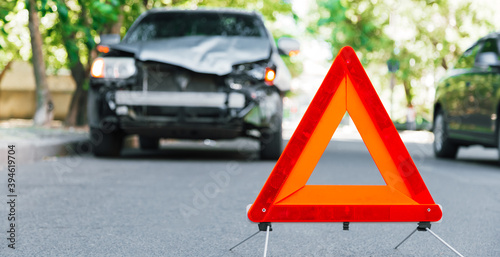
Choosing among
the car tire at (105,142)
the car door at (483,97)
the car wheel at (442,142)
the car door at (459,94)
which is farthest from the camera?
the car wheel at (442,142)

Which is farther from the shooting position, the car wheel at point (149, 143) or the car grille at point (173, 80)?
the car wheel at point (149, 143)

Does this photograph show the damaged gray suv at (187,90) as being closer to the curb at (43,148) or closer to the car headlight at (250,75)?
the car headlight at (250,75)

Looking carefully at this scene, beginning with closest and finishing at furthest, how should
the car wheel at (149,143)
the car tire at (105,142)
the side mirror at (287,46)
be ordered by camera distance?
the car tire at (105,142), the side mirror at (287,46), the car wheel at (149,143)

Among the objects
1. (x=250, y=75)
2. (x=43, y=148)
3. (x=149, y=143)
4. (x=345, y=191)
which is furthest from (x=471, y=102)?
(x=345, y=191)

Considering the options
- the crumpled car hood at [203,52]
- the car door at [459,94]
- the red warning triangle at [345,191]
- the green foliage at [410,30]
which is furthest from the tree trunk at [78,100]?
the red warning triangle at [345,191]

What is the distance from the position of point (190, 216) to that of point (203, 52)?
4033 millimetres

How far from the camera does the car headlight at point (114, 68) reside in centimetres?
838

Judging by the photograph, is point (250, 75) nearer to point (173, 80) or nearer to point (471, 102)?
point (173, 80)

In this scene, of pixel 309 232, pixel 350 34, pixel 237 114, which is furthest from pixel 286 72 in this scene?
pixel 350 34

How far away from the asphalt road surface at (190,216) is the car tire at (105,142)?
0.66 meters

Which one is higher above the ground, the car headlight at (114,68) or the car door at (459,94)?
the car headlight at (114,68)

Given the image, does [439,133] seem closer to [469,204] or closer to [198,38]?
[198,38]

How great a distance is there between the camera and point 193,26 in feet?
31.7

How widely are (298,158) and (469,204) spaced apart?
2882 millimetres
